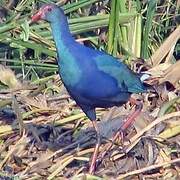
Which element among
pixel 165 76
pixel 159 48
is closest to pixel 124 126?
pixel 165 76

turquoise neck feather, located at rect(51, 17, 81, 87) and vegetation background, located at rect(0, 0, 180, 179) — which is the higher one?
turquoise neck feather, located at rect(51, 17, 81, 87)

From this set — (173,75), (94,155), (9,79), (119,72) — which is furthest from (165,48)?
(94,155)

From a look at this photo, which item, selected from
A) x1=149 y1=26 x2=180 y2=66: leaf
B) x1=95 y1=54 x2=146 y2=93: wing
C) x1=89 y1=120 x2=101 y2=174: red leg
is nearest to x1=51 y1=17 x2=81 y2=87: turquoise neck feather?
x1=95 y1=54 x2=146 y2=93: wing

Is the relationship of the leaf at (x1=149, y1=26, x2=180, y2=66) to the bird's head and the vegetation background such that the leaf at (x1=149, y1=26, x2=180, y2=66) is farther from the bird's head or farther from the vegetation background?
the bird's head

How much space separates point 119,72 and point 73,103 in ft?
2.69

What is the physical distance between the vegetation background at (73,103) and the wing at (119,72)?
0.21 meters

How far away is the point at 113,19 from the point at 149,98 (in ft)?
1.70

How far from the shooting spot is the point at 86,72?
3.72 m

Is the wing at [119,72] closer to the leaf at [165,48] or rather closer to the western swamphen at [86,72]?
the western swamphen at [86,72]

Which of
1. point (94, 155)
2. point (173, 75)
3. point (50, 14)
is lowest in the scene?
point (94, 155)

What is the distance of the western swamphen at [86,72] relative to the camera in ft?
12.1

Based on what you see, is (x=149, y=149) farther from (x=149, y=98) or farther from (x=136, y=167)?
(x=149, y=98)

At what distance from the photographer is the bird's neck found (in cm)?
372

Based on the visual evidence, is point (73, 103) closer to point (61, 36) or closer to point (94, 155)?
point (94, 155)
